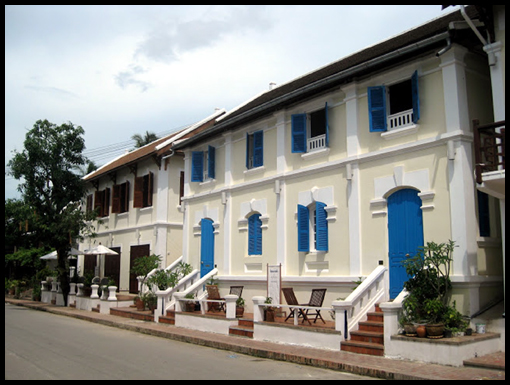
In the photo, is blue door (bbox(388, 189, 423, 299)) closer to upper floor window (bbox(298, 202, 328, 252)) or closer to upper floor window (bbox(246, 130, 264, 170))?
upper floor window (bbox(298, 202, 328, 252))

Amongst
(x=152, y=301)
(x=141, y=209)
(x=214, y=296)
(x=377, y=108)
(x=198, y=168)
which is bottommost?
(x=152, y=301)

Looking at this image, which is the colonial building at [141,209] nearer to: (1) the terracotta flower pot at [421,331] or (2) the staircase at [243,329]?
(2) the staircase at [243,329]

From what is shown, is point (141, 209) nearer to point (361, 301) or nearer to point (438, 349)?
point (361, 301)

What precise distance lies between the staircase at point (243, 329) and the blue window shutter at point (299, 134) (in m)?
4.83

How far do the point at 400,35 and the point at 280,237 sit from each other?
722cm

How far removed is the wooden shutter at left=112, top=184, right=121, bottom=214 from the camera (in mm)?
25000

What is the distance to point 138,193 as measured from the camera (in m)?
23.4

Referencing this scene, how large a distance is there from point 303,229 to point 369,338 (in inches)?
162

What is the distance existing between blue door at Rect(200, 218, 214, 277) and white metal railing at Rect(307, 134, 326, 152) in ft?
17.4

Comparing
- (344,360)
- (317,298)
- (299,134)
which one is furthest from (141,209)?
(344,360)

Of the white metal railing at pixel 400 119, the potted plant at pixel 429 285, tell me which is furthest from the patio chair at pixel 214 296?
the white metal railing at pixel 400 119

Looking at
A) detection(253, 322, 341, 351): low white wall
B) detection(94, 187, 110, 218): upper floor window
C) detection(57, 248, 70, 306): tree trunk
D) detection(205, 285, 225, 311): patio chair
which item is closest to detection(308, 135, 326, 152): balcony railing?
detection(253, 322, 341, 351): low white wall

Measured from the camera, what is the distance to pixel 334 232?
1298 cm

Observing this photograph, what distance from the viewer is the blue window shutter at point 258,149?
621 inches
